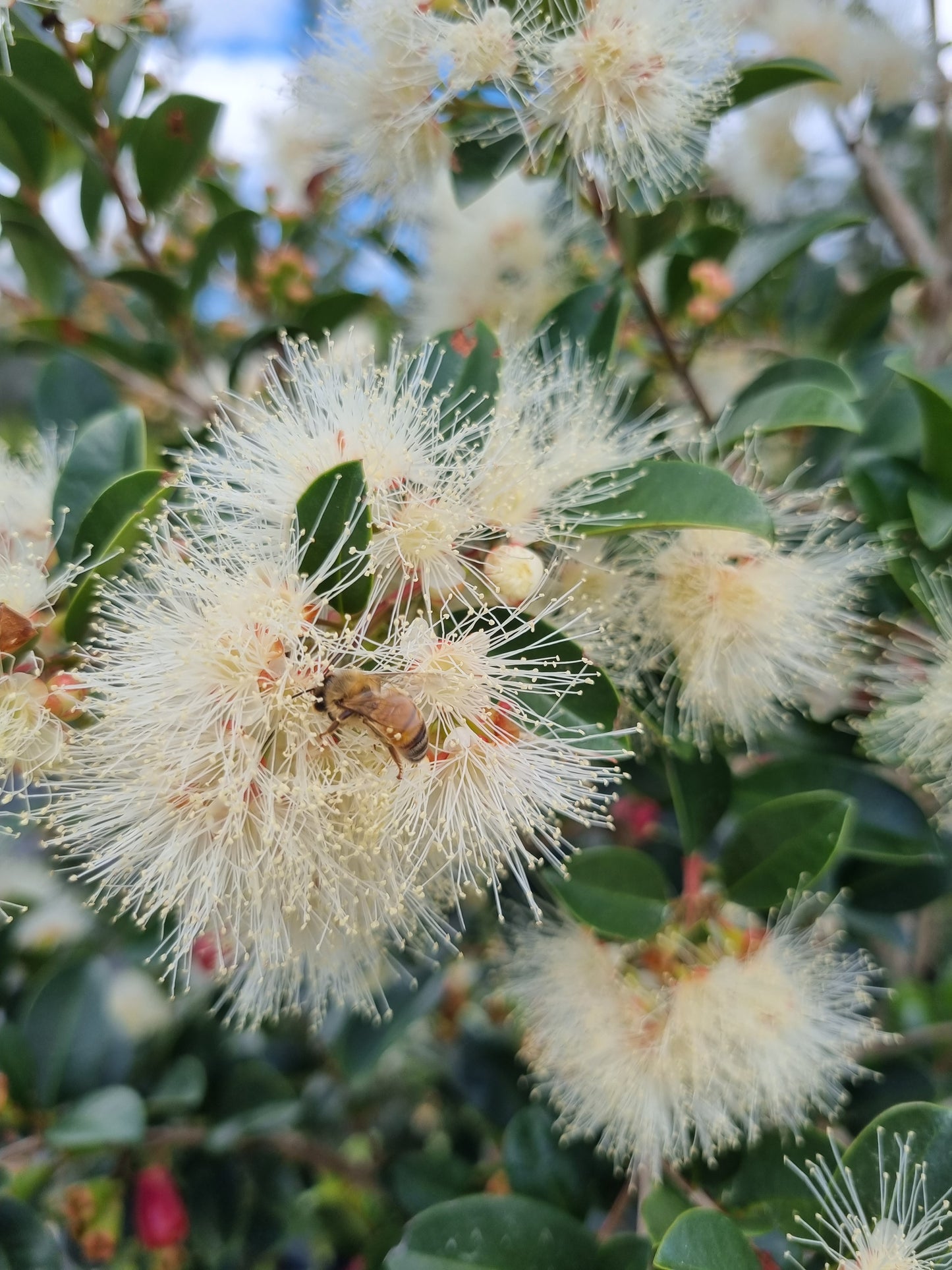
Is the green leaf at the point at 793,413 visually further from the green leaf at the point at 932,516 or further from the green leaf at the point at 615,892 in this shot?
the green leaf at the point at 615,892

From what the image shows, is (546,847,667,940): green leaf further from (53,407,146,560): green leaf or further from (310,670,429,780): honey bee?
(53,407,146,560): green leaf

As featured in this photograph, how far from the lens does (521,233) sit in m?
1.84

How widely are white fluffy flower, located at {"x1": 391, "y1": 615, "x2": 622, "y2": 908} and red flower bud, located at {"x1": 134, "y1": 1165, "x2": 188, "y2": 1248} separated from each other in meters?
0.93

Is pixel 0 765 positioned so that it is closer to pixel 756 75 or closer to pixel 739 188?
pixel 756 75

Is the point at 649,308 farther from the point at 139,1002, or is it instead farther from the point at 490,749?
the point at 139,1002

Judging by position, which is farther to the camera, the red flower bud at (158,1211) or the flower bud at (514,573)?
the red flower bud at (158,1211)

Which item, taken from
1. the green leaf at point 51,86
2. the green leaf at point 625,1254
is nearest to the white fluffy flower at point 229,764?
the green leaf at point 625,1254

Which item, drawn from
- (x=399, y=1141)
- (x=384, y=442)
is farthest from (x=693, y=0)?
(x=399, y=1141)

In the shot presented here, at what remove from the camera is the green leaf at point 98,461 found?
114 centimetres

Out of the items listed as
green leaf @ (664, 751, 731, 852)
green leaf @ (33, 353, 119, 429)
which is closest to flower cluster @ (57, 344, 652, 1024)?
green leaf @ (664, 751, 731, 852)

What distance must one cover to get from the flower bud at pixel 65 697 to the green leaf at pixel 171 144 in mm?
951

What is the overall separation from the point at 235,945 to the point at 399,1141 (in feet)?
3.75

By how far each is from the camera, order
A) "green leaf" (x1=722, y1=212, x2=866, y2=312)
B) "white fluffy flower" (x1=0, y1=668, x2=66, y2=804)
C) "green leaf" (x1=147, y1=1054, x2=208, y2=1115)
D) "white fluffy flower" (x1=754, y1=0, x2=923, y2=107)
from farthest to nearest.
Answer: "white fluffy flower" (x1=754, y1=0, x2=923, y2=107) < "green leaf" (x1=722, y1=212, x2=866, y2=312) < "green leaf" (x1=147, y1=1054, x2=208, y2=1115) < "white fluffy flower" (x1=0, y1=668, x2=66, y2=804)

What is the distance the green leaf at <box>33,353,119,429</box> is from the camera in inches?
56.6
